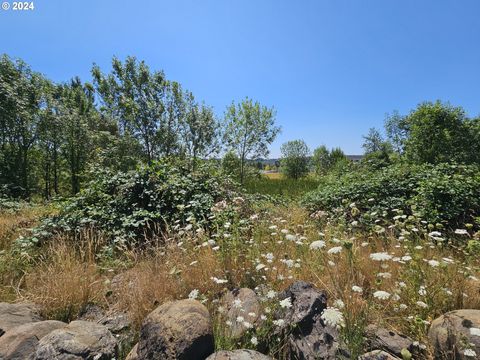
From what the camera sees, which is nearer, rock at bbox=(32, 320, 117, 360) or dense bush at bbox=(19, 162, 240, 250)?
rock at bbox=(32, 320, 117, 360)

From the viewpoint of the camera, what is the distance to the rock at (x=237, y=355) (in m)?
1.87

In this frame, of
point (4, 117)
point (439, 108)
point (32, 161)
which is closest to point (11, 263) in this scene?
point (4, 117)

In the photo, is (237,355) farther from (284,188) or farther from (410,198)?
(284,188)

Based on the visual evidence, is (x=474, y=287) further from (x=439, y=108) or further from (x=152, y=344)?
(x=439, y=108)

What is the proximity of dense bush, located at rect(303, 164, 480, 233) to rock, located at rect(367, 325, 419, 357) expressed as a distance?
2.34 metres

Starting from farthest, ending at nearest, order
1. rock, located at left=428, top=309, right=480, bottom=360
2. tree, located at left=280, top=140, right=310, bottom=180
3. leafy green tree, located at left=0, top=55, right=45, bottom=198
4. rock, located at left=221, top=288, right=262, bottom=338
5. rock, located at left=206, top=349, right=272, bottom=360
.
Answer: tree, located at left=280, top=140, right=310, bottom=180
leafy green tree, located at left=0, top=55, right=45, bottom=198
rock, located at left=221, top=288, right=262, bottom=338
rock, located at left=206, top=349, right=272, bottom=360
rock, located at left=428, top=309, right=480, bottom=360

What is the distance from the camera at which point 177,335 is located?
1.92m

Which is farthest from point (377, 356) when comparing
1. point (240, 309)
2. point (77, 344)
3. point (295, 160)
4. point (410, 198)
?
point (295, 160)

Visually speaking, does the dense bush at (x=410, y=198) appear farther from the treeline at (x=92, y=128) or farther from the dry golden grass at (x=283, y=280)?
the treeline at (x=92, y=128)

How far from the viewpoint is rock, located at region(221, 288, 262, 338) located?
2.17m

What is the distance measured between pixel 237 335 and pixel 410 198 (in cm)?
503

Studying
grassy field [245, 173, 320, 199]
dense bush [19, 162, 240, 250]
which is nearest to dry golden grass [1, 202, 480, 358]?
dense bush [19, 162, 240, 250]

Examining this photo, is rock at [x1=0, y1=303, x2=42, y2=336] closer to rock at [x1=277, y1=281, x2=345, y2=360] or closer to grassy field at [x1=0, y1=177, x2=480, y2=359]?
grassy field at [x1=0, y1=177, x2=480, y2=359]

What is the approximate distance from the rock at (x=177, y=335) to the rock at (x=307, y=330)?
562 millimetres
